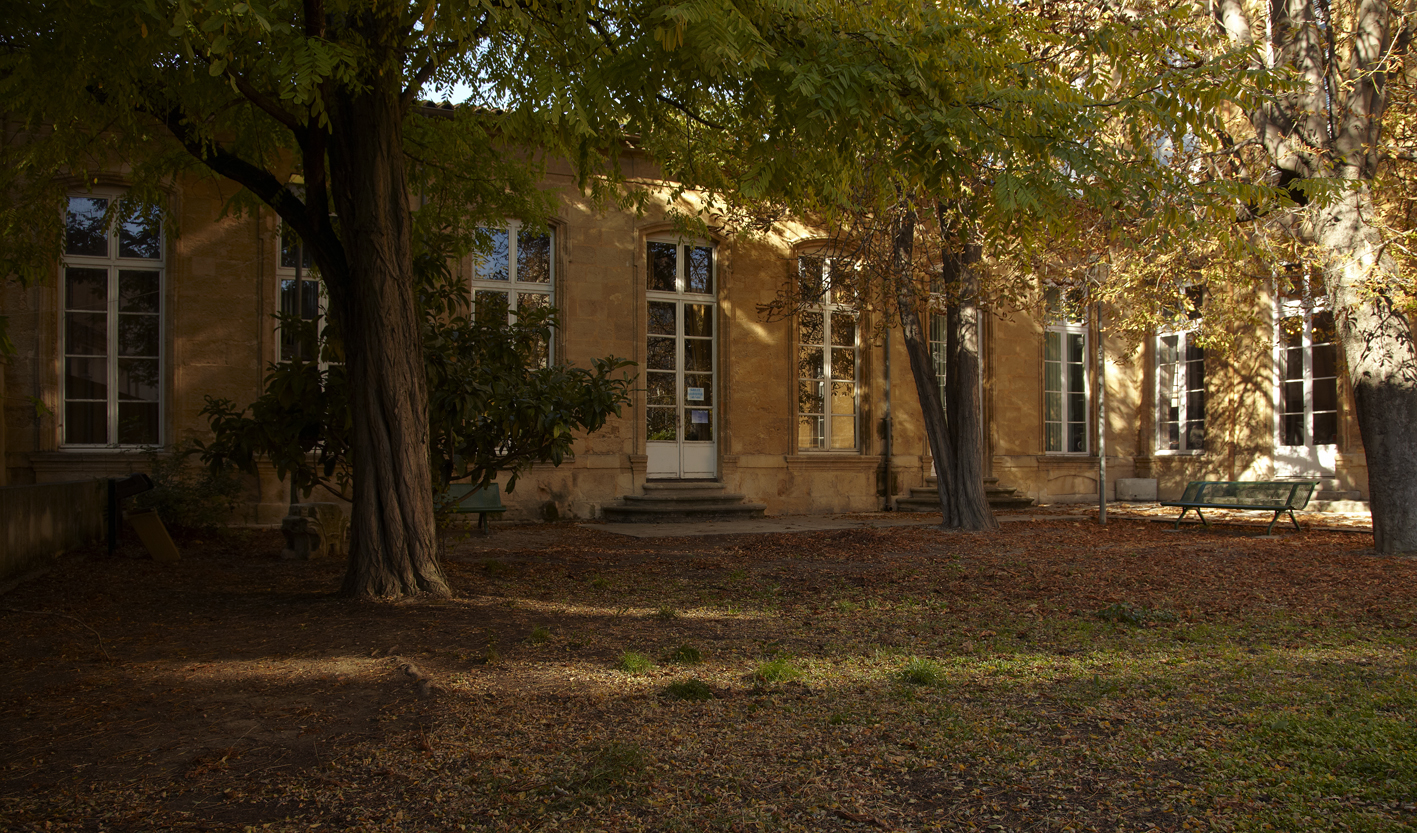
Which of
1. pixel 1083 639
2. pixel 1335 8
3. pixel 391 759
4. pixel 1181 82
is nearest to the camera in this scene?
pixel 391 759

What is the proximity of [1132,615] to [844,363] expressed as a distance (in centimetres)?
1018

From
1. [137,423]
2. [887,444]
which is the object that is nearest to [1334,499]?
[887,444]

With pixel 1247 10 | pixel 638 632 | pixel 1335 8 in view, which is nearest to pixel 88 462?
pixel 638 632

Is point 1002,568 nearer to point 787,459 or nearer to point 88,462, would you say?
point 787,459

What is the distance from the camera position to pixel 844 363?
16.0 meters

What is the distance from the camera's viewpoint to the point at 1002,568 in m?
8.58

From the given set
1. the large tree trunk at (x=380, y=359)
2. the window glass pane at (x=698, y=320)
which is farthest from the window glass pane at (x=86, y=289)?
the window glass pane at (x=698, y=320)

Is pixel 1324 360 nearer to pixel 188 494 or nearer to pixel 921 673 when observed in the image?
pixel 921 673

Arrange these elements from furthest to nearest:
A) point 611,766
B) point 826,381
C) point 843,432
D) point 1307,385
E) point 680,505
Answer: point 1307,385 → point 843,432 → point 826,381 → point 680,505 → point 611,766

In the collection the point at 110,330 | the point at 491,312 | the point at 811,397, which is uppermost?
the point at 110,330

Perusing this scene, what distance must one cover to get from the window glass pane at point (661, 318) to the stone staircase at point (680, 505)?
7.71ft

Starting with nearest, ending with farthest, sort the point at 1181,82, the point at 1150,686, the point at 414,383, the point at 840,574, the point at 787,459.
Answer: the point at 1150,686, the point at 1181,82, the point at 414,383, the point at 840,574, the point at 787,459

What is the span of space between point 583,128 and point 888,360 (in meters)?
12.0

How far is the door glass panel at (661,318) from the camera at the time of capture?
14750 mm
